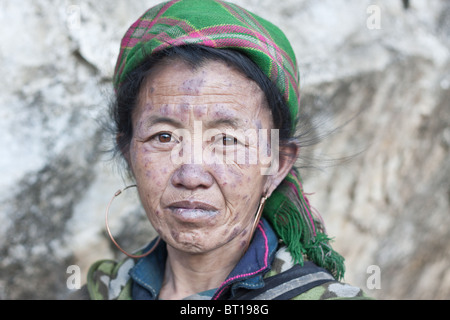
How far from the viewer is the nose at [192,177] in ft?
5.13

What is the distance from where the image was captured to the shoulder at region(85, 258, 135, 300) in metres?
1.96

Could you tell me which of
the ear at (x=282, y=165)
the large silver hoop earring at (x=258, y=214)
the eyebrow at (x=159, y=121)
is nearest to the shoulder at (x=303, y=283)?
the large silver hoop earring at (x=258, y=214)

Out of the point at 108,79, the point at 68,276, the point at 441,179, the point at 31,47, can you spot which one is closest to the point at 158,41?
the point at 108,79

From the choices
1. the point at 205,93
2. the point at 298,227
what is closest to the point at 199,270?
the point at 298,227

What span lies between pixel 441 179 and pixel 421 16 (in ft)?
4.47

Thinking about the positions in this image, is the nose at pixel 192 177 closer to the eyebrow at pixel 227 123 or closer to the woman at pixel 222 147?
the woman at pixel 222 147

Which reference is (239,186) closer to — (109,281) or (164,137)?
(164,137)

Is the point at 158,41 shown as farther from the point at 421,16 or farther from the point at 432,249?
the point at 432,249

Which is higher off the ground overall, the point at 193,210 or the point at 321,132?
the point at 321,132

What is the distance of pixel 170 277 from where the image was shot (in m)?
1.98

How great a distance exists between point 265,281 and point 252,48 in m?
0.86

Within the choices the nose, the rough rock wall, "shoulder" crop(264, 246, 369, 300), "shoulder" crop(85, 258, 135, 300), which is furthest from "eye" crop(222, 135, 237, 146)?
the rough rock wall

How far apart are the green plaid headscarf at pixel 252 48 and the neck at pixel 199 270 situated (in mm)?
232

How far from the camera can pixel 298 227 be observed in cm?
179
